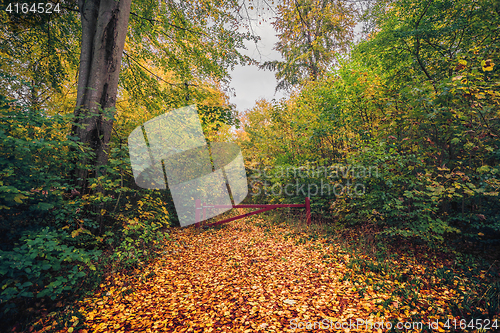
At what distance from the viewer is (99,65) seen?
3.52m

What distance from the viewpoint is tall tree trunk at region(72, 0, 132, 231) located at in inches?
135

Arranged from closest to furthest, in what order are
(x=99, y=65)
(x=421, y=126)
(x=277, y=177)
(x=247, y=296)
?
(x=247, y=296) < (x=99, y=65) < (x=421, y=126) < (x=277, y=177)

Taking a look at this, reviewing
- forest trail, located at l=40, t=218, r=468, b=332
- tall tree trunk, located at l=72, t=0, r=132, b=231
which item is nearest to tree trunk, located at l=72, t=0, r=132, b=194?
tall tree trunk, located at l=72, t=0, r=132, b=231

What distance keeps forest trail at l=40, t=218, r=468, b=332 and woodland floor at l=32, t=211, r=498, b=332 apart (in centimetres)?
1

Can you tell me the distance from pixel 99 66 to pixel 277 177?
5.55 meters

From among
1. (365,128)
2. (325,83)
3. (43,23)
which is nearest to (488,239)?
(365,128)

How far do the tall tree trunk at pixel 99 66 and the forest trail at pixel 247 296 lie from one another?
1471 millimetres

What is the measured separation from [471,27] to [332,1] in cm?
292

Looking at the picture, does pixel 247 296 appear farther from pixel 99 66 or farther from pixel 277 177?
pixel 277 177

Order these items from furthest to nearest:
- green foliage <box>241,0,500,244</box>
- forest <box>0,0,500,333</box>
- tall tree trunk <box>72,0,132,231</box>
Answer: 1. tall tree trunk <box>72,0,132,231</box>
2. green foliage <box>241,0,500,244</box>
3. forest <box>0,0,500,333</box>

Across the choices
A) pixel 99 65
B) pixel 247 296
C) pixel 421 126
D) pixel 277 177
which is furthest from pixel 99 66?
pixel 421 126

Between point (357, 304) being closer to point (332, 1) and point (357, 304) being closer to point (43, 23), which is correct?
point (332, 1)

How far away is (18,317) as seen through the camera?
7.17 ft

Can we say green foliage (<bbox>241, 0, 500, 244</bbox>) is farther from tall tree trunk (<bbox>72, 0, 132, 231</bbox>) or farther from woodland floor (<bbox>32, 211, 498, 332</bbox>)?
tall tree trunk (<bbox>72, 0, 132, 231</bbox>)
